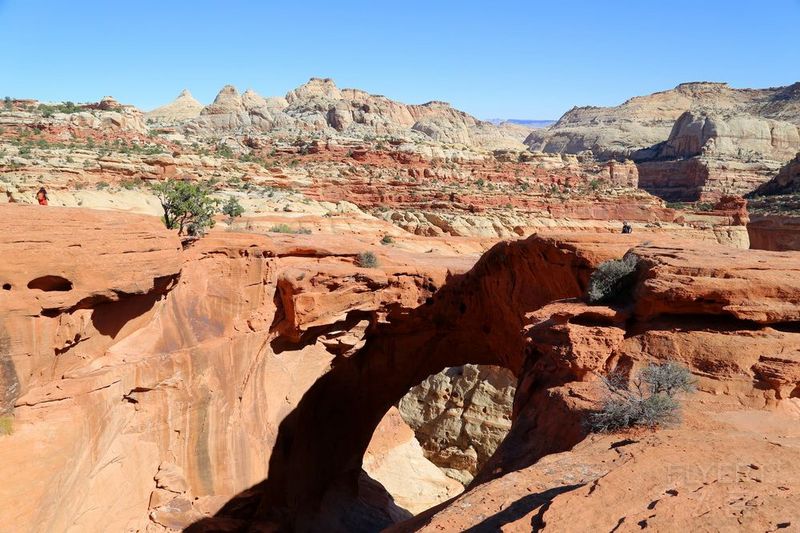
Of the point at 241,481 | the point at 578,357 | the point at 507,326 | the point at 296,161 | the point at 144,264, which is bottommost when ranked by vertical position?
the point at 241,481

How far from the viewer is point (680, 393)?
7.27 m

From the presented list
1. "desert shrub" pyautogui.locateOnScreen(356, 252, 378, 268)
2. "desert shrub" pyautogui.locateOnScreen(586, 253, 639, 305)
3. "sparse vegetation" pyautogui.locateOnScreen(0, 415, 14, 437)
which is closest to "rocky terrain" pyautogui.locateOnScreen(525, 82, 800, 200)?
"desert shrub" pyautogui.locateOnScreen(356, 252, 378, 268)

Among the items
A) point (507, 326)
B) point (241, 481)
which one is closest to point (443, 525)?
point (241, 481)

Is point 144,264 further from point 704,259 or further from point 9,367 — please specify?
point 704,259

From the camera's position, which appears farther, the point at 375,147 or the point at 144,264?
the point at 375,147

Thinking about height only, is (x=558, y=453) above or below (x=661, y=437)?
below

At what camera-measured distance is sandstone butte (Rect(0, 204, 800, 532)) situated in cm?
545

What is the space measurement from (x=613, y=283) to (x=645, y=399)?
151 inches

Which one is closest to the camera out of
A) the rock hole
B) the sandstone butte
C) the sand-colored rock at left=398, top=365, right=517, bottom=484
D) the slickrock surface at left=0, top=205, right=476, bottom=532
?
the sandstone butte

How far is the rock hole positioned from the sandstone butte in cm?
3

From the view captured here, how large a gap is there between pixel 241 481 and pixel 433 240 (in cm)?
1993

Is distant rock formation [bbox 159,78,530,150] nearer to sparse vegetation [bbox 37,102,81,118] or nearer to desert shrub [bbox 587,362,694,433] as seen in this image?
sparse vegetation [bbox 37,102,81,118]

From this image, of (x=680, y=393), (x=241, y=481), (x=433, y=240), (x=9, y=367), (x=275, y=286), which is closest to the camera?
(x=680, y=393)

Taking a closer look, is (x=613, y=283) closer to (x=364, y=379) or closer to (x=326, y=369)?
(x=326, y=369)
